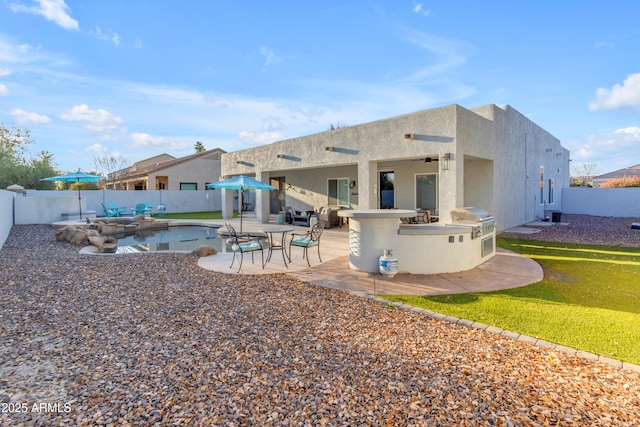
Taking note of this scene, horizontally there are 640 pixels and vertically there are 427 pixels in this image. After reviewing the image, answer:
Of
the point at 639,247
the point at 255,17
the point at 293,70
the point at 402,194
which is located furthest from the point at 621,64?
the point at 255,17

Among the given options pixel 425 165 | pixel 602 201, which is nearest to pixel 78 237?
pixel 425 165

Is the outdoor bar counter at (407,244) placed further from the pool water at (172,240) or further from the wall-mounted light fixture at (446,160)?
the pool water at (172,240)

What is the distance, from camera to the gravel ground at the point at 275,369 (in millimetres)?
2533

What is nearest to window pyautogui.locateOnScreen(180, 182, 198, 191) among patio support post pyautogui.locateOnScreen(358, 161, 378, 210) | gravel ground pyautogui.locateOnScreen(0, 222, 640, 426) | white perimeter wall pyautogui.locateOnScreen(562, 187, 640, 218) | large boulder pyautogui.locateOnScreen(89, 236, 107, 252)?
large boulder pyautogui.locateOnScreen(89, 236, 107, 252)

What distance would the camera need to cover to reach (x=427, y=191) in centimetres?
1515

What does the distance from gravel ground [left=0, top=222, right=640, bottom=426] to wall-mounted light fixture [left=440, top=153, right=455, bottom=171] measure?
6.55 metres

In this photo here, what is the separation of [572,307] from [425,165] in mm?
10613

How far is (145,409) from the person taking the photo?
2586 millimetres

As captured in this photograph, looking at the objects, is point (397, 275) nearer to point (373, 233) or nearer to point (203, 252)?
point (373, 233)

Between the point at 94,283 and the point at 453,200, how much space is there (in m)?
9.65

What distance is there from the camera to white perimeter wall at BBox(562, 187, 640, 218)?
2055 cm

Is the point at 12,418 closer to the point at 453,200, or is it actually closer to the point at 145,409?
the point at 145,409

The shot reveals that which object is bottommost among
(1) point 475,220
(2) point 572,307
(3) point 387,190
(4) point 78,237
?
(2) point 572,307

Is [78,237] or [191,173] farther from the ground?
[191,173]
